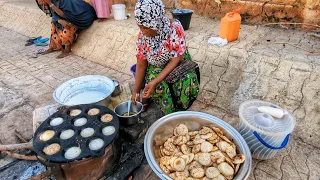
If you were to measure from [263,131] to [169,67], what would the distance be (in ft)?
3.58

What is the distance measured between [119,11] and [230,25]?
253 centimetres

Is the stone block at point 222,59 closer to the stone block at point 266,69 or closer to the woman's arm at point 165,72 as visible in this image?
the stone block at point 266,69

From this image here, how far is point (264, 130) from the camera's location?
6.24ft

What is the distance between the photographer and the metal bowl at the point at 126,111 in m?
2.31

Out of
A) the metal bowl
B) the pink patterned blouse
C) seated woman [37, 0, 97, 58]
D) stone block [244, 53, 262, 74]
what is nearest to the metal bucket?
the metal bowl

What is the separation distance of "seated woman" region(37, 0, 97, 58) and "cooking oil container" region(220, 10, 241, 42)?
2.97 metres

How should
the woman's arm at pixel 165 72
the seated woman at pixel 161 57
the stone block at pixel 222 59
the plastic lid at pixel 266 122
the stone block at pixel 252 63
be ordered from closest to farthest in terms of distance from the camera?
the plastic lid at pixel 266 122 → the seated woman at pixel 161 57 → the woman's arm at pixel 165 72 → the stone block at pixel 252 63 → the stone block at pixel 222 59

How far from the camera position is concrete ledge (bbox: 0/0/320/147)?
243 cm

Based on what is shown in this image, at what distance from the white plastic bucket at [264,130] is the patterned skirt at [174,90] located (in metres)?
0.62

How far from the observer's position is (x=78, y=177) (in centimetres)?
181

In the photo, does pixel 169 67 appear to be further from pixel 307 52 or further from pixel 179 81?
pixel 307 52

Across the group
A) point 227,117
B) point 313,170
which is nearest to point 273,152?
point 313,170

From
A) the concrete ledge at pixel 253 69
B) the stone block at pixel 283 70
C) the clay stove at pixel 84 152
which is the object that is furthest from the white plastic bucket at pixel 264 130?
the clay stove at pixel 84 152

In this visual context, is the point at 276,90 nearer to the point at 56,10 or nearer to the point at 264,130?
the point at 264,130
